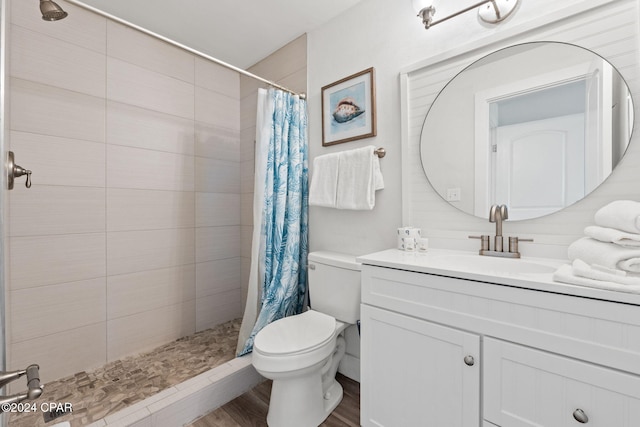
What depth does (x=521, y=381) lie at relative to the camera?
0.93 m

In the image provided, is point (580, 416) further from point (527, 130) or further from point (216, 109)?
point (216, 109)

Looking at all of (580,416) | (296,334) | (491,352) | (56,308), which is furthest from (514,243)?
(56,308)

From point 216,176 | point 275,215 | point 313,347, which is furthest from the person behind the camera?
point 216,176

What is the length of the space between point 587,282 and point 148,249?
231 cm

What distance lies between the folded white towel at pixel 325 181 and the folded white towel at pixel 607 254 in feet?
3.68

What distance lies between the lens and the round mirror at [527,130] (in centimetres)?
113

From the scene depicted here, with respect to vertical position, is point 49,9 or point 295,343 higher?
point 49,9

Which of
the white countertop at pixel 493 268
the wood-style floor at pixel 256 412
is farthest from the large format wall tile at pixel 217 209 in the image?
the white countertop at pixel 493 268

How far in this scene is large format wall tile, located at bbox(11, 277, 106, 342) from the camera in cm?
164

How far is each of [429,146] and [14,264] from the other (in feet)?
7.38

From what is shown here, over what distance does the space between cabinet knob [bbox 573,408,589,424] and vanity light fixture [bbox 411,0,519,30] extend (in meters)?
1.47

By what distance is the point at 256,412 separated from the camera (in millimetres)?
1589

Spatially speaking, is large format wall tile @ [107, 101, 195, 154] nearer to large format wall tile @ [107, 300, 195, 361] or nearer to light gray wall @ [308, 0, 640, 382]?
light gray wall @ [308, 0, 640, 382]

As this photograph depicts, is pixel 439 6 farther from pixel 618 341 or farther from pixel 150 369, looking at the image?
pixel 150 369
